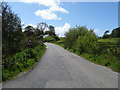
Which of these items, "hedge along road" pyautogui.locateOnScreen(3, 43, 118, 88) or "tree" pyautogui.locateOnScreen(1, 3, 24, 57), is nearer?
"hedge along road" pyautogui.locateOnScreen(3, 43, 118, 88)

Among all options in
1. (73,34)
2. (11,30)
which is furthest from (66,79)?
(73,34)

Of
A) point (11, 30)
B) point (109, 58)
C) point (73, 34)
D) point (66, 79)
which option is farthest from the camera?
point (73, 34)

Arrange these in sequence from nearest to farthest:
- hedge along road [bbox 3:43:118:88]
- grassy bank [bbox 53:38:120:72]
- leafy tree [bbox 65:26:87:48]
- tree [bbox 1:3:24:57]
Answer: hedge along road [bbox 3:43:118:88], grassy bank [bbox 53:38:120:72], tree [bbox 1:3:24:57], leafy tree [bbox 65:26:87:48]

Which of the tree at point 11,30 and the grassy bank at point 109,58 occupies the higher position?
the tree at point 11,30

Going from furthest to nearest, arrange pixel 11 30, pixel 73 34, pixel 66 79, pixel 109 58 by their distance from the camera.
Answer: pixel 73 34 < pixel 11 30 < pixel 109 58 < pixel 66 79

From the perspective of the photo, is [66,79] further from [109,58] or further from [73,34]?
[73,34]

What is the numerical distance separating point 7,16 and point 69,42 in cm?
2169

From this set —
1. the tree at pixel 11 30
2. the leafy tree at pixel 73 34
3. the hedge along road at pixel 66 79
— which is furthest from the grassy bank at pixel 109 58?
the leafy tree at pixel 73 34

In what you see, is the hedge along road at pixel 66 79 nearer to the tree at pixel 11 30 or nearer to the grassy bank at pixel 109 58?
the grassy bank at pixel 109 58

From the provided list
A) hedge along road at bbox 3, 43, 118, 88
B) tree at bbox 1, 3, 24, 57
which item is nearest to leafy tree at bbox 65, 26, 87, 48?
tree at bbox 1, 3, 24, 57

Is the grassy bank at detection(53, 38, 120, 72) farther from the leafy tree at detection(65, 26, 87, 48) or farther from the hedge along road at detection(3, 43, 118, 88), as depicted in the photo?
the leafy tree at detection(65, 26, 87, 48)

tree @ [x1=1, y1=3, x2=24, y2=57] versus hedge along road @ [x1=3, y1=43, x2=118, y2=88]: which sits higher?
tree @ [x1=1, y1=3, x2=24, y2=57]

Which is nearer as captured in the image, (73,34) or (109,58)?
(109,58)

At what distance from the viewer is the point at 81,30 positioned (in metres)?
37.5
